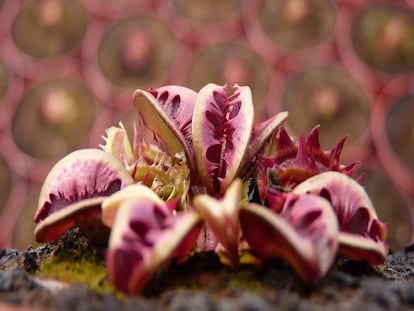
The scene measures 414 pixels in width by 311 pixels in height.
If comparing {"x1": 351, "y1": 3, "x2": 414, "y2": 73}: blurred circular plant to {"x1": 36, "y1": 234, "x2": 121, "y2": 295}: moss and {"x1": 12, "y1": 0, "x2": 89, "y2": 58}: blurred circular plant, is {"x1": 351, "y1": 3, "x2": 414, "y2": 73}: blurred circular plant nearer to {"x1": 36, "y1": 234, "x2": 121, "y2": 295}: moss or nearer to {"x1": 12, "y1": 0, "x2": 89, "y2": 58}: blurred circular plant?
{"x1": 12, "y1": 0, "x2": 89, "y2": 58}: blurred circular plant

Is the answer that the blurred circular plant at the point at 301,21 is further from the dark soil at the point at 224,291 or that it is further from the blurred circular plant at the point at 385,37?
the dark soil at the point at 224,291

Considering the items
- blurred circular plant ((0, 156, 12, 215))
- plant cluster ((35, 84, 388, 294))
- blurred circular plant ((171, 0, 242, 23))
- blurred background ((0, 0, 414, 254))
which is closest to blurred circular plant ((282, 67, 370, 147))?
blurred background ((0, 0, 414, 254))

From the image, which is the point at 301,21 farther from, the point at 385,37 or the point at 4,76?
the point at 4,76

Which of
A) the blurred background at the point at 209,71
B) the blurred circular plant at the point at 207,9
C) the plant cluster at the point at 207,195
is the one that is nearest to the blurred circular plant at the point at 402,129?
the blurred background at the point at 209,71

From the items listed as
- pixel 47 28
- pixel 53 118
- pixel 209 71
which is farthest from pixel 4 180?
pixel 209 71

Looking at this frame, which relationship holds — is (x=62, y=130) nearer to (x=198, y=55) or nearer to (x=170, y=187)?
(x=198, y=55)

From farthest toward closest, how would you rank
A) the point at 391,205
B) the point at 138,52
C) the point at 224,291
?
the point at 138,52, the point at 391,205, the point at 224,291
